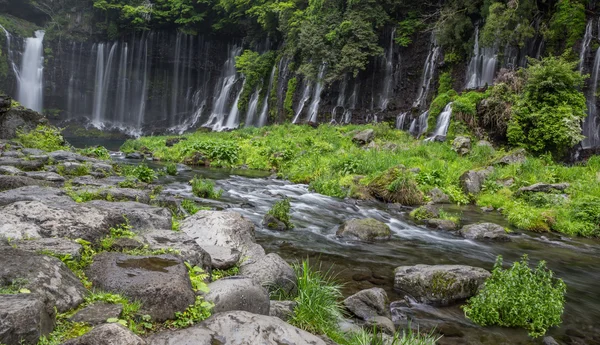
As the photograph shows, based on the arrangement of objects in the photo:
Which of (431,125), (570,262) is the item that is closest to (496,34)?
(431,125)

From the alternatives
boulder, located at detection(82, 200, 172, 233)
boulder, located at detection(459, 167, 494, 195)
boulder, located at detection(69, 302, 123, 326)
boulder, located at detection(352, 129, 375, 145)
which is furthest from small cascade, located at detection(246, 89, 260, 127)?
boulder, located at detection(69, 302, 123, 326)

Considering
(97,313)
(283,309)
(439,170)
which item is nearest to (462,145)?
(439,170)

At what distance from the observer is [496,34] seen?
64.9 feet

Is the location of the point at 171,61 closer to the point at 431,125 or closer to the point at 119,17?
the point at 119,17

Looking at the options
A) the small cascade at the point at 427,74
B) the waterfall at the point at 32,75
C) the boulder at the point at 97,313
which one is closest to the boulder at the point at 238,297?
the boulder at the point at 97,313

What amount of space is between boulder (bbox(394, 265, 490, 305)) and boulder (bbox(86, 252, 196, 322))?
10.8ft

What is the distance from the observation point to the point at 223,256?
15.5 ft

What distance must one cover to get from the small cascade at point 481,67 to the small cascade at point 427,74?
269cm

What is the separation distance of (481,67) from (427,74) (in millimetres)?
3965

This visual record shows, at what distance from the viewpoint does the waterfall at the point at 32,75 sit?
4050 cm

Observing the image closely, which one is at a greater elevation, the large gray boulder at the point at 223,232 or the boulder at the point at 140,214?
the boulder at the point at 140,214

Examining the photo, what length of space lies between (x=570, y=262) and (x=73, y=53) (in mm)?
48643

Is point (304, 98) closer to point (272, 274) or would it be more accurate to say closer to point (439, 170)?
point (439, 170)

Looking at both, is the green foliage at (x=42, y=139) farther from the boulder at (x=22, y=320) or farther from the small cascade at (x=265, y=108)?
the small cascade at (x=265, y=108)
